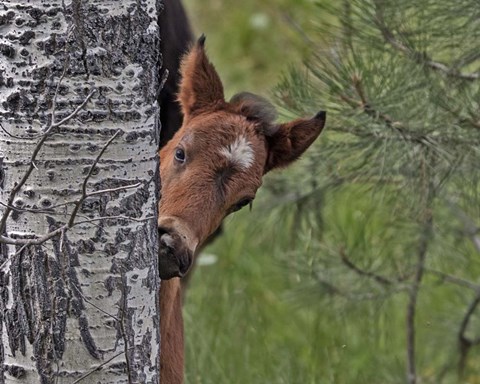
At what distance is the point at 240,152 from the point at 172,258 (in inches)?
21.4

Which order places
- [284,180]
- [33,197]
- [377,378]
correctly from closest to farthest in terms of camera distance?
[33,197]
[284,180]
[377,378]

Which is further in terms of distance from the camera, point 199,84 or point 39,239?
point 199,84

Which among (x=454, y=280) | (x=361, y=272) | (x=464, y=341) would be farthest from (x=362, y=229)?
(x=464, y=341)

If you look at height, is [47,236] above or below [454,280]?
above

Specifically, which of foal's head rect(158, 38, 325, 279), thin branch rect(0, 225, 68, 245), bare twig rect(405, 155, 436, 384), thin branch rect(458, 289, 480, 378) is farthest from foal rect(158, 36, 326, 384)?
thin branch rect(458, 289, 480, 378)

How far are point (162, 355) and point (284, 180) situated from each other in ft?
4.15

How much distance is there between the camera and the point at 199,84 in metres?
2.99

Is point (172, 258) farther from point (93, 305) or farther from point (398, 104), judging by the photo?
point (398, 104)

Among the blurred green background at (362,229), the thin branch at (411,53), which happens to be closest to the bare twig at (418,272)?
the blurred green background at (362,229)

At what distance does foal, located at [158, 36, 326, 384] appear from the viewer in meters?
2.52

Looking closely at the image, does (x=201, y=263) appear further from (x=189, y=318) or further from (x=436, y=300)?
(x=436, y=300)

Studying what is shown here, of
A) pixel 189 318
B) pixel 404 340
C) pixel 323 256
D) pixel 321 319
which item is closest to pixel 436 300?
pixel 404 340

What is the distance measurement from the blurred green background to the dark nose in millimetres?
902

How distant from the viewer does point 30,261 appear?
6.28 feet
